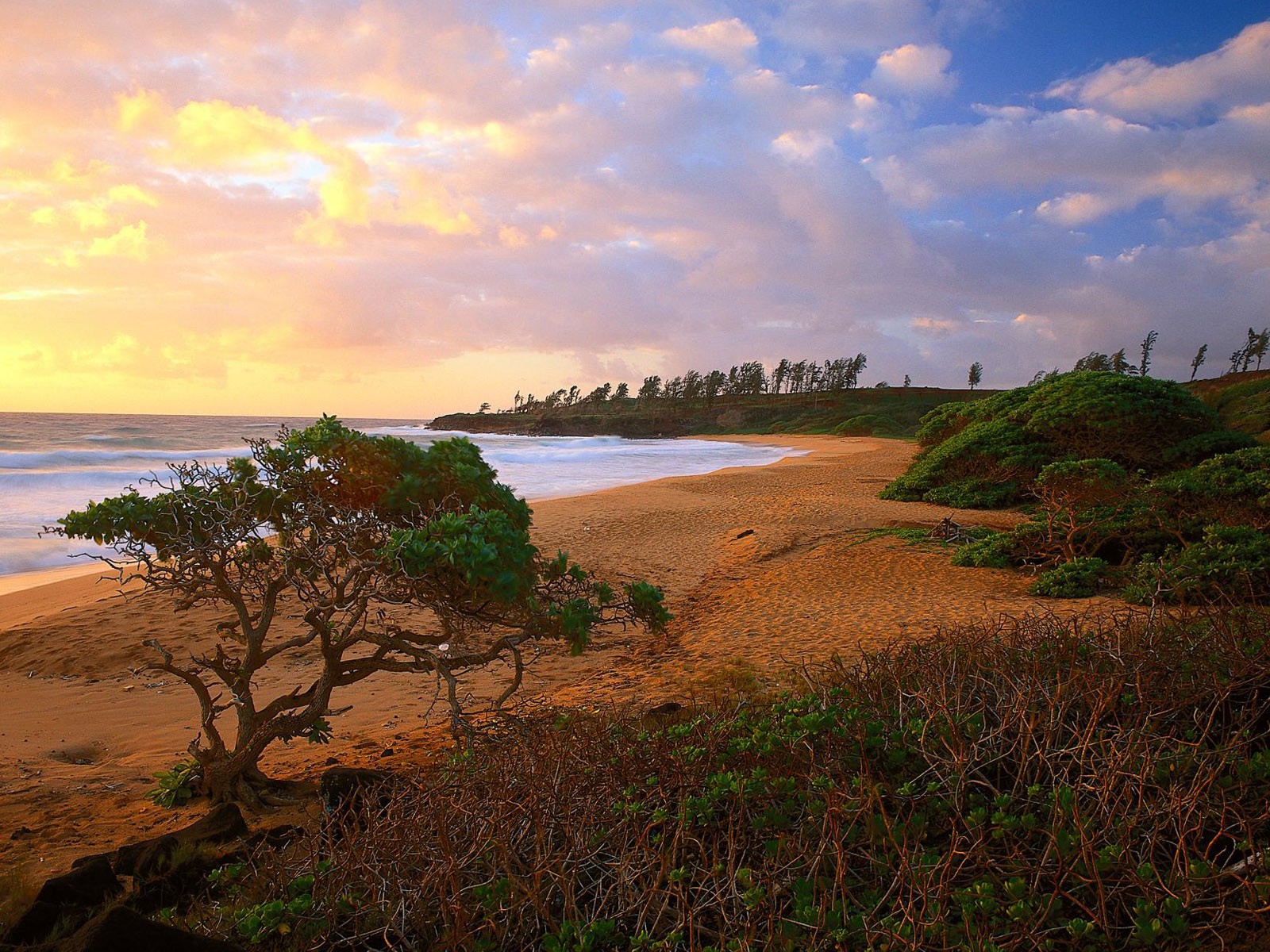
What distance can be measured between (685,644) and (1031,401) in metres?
16.7

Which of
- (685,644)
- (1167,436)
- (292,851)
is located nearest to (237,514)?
(292,851)

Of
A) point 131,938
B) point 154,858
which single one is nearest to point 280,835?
point 154,858

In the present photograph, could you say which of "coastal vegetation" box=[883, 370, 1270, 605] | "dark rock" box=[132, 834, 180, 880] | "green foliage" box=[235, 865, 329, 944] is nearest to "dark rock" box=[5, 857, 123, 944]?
"dark rock" box=[132, 834, 180, 880]

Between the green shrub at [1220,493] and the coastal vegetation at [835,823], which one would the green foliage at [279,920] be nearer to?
the coastal vegetation at [835,823]

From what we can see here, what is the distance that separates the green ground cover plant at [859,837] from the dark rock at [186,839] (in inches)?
21.4

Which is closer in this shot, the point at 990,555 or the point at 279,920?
the point at 279,920

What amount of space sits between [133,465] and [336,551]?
36.9 metres

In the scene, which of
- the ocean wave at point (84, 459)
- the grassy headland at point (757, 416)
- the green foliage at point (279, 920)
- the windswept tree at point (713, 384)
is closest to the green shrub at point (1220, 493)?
the green foliage at point (279, 920)

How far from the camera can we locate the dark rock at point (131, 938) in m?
2.41

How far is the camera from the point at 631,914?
8.50ft

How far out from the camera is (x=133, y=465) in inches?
1347

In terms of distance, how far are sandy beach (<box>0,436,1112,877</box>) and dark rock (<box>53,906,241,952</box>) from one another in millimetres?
2189

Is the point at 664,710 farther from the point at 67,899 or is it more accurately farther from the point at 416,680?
the point at 416,680

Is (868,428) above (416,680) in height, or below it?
above
